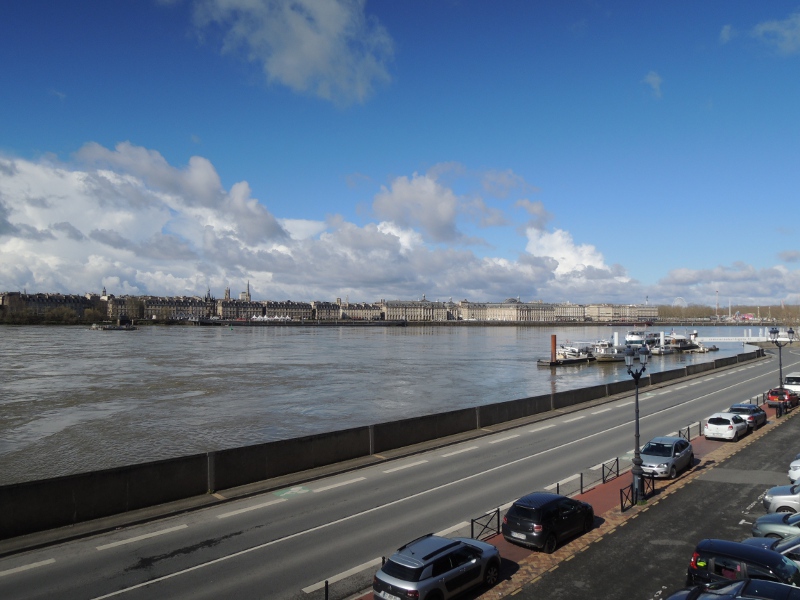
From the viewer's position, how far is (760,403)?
37.4 metres

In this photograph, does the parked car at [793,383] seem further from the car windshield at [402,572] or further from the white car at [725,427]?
the car windshield at [402,572]

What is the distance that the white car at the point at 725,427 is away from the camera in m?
25.7

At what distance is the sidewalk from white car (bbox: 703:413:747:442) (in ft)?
3.15

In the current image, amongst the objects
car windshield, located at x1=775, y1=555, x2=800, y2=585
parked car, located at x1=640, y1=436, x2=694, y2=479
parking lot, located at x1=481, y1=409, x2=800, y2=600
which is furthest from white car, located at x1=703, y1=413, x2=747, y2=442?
car windshield, located at x1=775, y1=555, x2=800, y2=585

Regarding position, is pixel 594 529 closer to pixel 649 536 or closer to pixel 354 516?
pixel 649 536

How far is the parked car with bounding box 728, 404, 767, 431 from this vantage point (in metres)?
28.1

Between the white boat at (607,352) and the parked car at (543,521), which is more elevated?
the parked car at (543,521)

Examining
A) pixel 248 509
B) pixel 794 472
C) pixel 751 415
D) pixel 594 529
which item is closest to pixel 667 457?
pixel 794 472

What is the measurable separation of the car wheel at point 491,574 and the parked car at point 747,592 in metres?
3.68

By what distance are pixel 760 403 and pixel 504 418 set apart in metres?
19.4

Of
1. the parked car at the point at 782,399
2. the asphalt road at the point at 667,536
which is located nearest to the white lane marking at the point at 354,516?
the asphalt road at the point at 667,536

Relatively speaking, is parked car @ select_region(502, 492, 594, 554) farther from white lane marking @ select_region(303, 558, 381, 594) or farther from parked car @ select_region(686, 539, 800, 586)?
white lane marking @ select_region(303, 558, 381, 594)

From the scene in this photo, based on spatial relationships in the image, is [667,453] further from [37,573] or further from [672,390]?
[672,390]

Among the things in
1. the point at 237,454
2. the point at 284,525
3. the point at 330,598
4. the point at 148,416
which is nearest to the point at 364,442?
A: the point at 237,454
